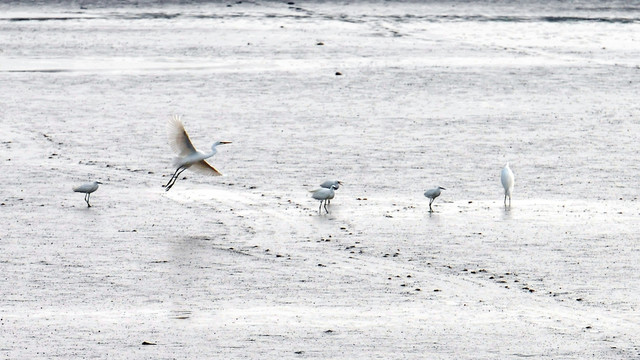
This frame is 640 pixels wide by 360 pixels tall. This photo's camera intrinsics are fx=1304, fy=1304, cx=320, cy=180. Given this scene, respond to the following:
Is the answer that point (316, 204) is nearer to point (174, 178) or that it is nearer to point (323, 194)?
point (323, 194)

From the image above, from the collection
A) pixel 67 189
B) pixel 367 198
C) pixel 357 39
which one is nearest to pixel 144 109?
pixel 67 189

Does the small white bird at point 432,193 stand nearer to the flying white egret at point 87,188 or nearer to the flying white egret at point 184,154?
the flying white egret at point 184,154

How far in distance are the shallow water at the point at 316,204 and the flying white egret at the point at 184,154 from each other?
32 cm

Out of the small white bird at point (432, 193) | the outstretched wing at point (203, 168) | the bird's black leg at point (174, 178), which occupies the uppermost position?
the small white bird at point (432, 193)

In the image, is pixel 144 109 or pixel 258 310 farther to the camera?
pixel 144 109

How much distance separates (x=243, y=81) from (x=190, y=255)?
43.9ft

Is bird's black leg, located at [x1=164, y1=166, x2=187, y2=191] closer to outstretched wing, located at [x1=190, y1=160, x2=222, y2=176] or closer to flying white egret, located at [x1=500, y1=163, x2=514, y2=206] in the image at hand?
outstretched wing, located at [x1=190, y1=160, x2=222, y2=176]

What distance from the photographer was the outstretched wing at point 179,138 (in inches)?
658

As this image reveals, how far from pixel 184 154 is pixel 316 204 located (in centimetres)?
193

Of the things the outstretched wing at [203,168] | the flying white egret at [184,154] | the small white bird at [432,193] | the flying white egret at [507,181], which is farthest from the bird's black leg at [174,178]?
the flying white egret at [507,181]

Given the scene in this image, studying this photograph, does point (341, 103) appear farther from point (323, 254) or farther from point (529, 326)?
point (529, 326)

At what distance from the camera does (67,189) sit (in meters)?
16.9

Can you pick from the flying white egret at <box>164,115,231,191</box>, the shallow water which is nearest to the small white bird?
the shallow water

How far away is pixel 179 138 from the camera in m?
16.8
